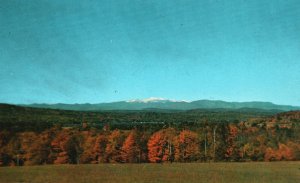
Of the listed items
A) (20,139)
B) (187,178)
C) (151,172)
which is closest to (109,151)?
(20,139)

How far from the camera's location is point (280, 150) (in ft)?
362

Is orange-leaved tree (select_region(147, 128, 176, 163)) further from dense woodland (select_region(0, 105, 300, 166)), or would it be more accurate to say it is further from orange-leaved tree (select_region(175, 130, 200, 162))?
orange-leaved tree (select_region(175, 130, 200, 162))

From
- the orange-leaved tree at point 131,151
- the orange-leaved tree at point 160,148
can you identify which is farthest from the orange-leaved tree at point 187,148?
the orange-leaved tree at point 131,151

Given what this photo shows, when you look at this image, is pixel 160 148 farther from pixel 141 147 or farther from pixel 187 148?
pixel 187 148

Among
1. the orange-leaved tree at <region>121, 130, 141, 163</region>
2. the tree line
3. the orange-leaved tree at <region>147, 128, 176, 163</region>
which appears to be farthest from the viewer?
the orange-leaved tree at <region>147, 128, 176, 163</region>

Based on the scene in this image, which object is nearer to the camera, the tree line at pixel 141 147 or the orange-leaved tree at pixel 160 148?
the tree line at pixel 141 147

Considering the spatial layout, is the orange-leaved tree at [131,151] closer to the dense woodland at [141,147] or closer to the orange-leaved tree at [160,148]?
the dense woodland at [141,147]

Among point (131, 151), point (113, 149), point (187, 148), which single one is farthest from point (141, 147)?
point (187, 148)

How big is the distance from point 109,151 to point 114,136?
4791 mm

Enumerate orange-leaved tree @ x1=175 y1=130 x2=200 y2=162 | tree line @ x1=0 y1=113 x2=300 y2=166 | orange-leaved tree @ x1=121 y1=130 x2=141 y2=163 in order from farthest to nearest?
orange-leaved tree @ x1=175 y1=130 x2=200 y2=162
orange-leaved tree @ x1=121 y1=130 x2=141 y2=163
tree line @ x1=0 y1=113 x2=300 y2=166

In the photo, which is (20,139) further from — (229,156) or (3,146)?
(229,156)

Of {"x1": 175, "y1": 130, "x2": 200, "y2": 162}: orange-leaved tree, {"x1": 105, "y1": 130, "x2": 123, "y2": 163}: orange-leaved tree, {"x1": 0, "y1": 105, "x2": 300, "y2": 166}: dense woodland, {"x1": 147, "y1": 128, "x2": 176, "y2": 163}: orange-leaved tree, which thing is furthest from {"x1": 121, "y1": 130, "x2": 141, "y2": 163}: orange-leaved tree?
{"x1": 175, "y1": 130, "x2": 200, "y2": 162}: orange-leaved tree

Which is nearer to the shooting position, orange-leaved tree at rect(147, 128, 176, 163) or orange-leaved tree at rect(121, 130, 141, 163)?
orange-leaved tree at rect(121, 130, 141, 163)

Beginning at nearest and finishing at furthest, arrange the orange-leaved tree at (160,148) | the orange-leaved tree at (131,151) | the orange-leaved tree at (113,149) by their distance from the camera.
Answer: the orange-leaved tree at (113,149), the orange-leaved tree at (131,151), the orange-leaved tree at (160,148)
